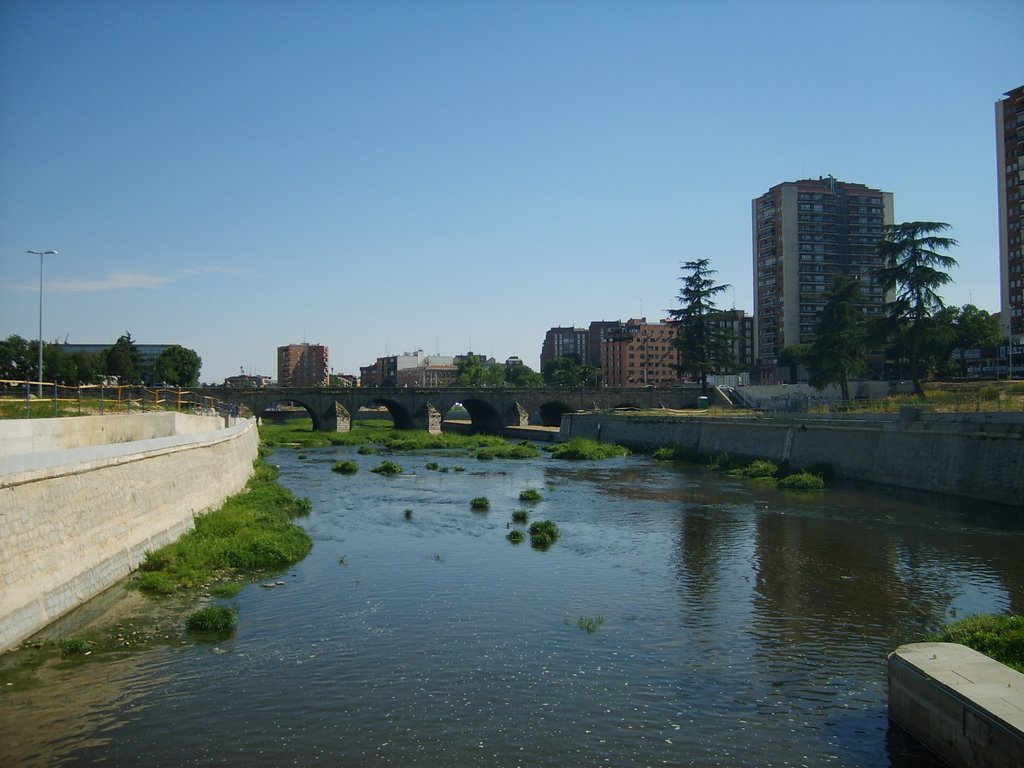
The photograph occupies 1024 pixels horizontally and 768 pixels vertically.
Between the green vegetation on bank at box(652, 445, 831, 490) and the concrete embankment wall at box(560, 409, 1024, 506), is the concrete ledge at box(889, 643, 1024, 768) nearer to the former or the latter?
the concrete embankment wall at box(560, 409, 1024, 506)

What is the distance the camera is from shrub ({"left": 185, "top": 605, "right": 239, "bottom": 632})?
16719 mm

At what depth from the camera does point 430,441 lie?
82438mm

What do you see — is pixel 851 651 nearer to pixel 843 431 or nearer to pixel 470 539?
A: pixel 470 539

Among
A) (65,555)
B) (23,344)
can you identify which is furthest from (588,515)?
(23,344)

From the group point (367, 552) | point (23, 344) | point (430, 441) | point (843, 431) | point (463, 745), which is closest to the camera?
point (463, 745)

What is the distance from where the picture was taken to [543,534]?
28078 millimetres

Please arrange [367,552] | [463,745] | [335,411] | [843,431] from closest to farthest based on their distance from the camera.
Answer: [463,745], [367,552], [843,431], [335,411]

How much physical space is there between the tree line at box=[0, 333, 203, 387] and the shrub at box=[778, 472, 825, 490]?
143ft

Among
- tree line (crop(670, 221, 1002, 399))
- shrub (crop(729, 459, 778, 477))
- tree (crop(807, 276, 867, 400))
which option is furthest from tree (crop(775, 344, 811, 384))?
shrub (crop(729, 459, 778, 477))

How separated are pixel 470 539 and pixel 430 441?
5441cm

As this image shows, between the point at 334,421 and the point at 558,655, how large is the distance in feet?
286

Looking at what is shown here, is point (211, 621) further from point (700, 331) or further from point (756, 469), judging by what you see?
point (700, 331)

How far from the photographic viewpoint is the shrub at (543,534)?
89.6 feet

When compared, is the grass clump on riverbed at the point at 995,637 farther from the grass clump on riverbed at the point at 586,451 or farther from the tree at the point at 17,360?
the tree at the point at 17,360
